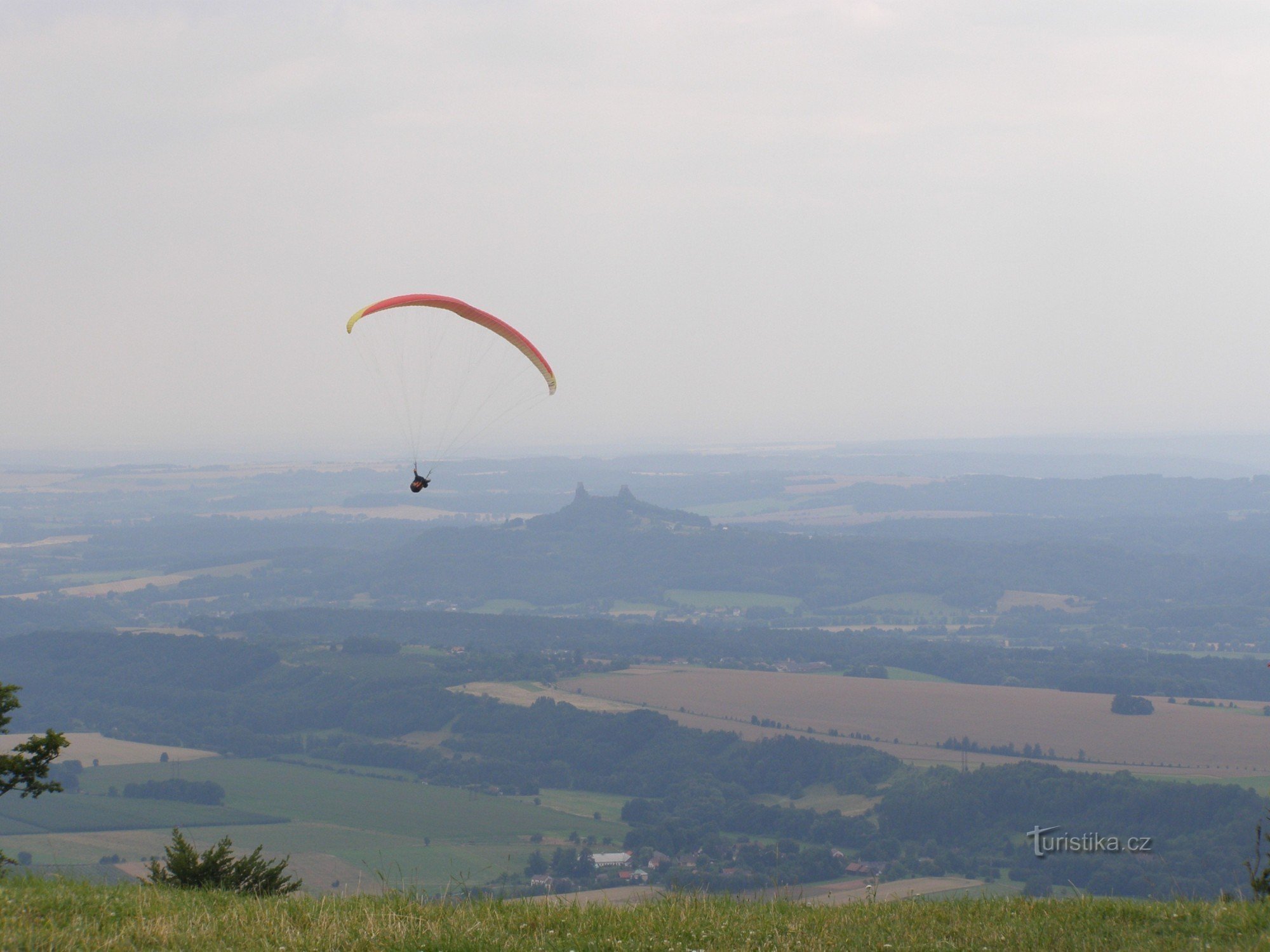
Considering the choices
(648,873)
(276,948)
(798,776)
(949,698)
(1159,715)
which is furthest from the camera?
(949,698)

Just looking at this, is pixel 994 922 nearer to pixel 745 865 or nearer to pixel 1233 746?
pixel 745 865

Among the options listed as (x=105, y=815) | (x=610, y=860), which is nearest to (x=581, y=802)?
(x=610, y=860)

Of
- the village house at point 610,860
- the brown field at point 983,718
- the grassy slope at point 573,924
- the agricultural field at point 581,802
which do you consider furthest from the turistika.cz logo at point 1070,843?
the agricultural field at point 581,802

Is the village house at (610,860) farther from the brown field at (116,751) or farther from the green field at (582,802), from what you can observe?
the brown field at (116,751)

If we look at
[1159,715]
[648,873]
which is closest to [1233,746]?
[1159,715]

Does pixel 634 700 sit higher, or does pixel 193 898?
pixel 193 898

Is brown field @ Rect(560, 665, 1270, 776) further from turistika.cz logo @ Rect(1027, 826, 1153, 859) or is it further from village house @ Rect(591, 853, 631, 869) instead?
turistika.cz logo @ Rect(1027, 826, 1153, 859)
